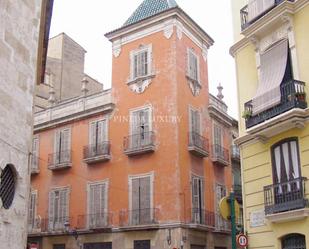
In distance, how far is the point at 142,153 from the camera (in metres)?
25.6

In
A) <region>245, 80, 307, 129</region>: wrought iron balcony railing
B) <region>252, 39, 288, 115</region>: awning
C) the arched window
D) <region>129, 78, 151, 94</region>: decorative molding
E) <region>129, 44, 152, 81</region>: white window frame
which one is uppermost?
<region>129, 44, 152, 81</region>: white window frame

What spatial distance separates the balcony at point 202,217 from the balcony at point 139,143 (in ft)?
12.1

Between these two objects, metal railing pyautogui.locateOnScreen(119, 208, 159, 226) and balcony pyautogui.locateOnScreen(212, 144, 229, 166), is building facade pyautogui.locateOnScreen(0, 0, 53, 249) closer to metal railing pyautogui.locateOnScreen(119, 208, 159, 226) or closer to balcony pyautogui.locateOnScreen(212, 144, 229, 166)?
metal railing pyautogui.locateOnScreen(119, 208, 159, 226)

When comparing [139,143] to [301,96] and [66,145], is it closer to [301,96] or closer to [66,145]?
[66,145]

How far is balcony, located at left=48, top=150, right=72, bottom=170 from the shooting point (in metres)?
28.2

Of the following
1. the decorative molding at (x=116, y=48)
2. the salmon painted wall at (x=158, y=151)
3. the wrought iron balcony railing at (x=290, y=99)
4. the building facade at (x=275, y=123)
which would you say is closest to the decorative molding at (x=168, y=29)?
the salmon painted wall at (x=158, y=151)

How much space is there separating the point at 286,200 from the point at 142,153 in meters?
12.1

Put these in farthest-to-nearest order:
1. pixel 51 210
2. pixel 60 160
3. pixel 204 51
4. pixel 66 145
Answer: pixel 204 51 < pixel 66 145 < pixel 60 160 < pixel 51 210

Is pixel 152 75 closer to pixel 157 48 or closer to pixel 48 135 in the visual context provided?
pixel 157 48

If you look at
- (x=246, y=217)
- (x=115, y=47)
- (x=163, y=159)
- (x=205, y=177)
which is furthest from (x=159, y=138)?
(x=246, y=217)

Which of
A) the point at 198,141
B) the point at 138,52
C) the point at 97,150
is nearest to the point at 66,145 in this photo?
the point at 97,150

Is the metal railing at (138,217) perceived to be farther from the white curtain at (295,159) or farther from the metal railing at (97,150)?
the white curtain at (295,159)

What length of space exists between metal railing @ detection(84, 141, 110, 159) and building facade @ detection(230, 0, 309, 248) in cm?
1125

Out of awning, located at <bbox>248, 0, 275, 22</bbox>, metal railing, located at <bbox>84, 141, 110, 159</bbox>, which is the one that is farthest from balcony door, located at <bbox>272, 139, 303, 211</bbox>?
metal railing, located at <bbox>84, 141, 110, 159</bbox>
